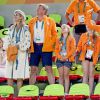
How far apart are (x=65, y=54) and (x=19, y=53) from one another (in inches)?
31.8

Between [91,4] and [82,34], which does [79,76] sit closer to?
[82,34]

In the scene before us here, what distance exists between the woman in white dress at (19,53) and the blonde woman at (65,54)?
56cm

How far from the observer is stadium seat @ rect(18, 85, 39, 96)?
866 centimetres

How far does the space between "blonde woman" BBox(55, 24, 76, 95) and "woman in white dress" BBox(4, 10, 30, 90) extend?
561mm

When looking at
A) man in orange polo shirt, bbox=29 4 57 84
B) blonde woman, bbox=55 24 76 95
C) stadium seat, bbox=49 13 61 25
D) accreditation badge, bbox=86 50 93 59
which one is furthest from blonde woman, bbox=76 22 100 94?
stadium seat, bbox=49 13 61 25

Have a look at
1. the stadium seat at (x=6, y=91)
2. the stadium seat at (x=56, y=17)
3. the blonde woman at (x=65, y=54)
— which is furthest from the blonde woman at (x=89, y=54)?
the stadium seat at (x=56, y=17)

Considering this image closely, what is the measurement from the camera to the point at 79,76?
940cm

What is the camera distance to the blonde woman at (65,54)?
9141 millimetres

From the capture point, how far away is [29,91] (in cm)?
872

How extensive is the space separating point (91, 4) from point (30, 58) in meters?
1.86

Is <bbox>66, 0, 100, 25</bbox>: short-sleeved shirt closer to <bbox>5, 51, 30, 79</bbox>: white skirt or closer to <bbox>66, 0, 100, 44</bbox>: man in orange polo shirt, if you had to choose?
<bbox>66, 0, 100, 44</bbox>: man in orange polo shirt

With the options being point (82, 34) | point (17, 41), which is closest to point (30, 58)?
point (17, 41)

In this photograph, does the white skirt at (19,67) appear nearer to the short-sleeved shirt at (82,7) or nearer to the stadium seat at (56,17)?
the short-sleeved shirt at (82,7)

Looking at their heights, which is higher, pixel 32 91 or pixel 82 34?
pixel 82 34
